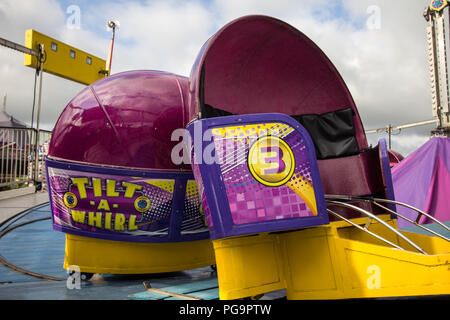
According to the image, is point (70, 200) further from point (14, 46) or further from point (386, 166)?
point (14, 46)

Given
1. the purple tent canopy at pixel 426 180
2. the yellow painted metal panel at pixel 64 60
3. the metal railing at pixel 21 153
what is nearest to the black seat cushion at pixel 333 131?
the purple tent canopy at pixel 426 180

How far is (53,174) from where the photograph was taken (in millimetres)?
3748

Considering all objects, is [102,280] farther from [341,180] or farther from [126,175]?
[341,180]

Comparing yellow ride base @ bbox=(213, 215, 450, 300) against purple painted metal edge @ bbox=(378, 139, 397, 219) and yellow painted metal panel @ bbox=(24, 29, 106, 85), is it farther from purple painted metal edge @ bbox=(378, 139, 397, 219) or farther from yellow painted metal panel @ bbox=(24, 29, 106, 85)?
yellow painted metal panel @ bbox=(24, 29, 106, 85)

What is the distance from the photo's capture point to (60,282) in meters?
3.68

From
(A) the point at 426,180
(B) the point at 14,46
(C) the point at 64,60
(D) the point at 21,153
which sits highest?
(C) the point at 64,60

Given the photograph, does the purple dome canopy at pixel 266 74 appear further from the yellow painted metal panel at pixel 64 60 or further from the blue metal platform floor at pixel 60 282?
the yellow painted metal panel at pixel 64 60

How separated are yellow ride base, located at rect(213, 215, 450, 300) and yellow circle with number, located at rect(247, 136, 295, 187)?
0.48m

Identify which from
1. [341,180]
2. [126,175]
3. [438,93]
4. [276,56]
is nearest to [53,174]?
[126,175]

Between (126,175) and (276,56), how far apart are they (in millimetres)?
1845

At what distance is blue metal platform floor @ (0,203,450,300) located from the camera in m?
3.17

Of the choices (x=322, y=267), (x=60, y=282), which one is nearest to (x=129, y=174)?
(x=60, y=282)

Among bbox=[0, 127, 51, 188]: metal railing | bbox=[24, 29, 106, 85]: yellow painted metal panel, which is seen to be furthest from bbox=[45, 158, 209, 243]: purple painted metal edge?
bbox=[24, 29, 106, 85]: yellow painted metal panel

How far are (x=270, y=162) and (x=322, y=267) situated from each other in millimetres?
855
